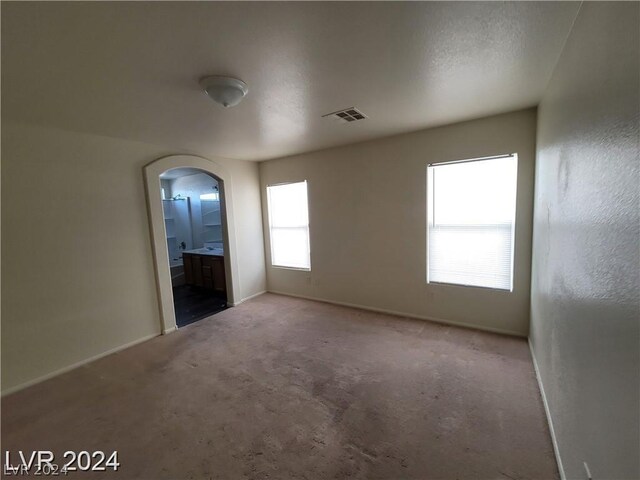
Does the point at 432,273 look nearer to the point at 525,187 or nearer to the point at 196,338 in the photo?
the point at 525,187

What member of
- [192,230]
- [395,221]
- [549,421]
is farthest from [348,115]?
[192,230]

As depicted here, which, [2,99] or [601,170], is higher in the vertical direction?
[2,99]

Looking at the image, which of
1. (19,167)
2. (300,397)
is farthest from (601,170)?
(19,167)

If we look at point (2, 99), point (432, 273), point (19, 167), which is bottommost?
point (432, 273)

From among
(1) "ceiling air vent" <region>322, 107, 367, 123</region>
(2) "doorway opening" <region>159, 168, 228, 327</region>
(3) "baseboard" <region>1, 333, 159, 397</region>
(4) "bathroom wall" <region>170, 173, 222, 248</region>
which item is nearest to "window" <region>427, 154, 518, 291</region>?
(1) "ceiling air vent" <region>322, 107, 367, 123</region>

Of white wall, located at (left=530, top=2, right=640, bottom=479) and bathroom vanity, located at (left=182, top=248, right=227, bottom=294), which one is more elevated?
white wall, located at (left=530, top=2, right=640, bottom=479)

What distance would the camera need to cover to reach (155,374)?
8.79 feet

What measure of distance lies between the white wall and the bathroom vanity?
196 inches

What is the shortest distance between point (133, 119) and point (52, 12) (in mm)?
1500

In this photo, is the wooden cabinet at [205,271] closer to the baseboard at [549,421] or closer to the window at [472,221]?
the window at [472,221]

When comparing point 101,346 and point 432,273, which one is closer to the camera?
point 101,346

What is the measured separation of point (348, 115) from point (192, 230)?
558 centimetres

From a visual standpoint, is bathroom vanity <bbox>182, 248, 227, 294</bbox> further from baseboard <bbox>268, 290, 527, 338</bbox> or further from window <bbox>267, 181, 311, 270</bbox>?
baseboard <bbox>268, 290, 527, 338</bbox>

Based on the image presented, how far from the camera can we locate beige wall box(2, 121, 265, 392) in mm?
2498
